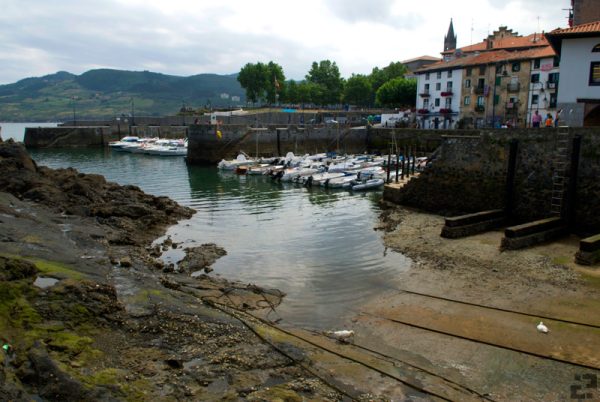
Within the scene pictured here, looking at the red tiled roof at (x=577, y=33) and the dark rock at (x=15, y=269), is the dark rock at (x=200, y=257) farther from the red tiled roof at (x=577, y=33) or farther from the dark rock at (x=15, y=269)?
the red tiled roof at (x=577, y=33)

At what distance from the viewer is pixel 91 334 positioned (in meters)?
10.5

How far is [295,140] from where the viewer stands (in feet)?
213

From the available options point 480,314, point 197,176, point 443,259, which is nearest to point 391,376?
point 480,314

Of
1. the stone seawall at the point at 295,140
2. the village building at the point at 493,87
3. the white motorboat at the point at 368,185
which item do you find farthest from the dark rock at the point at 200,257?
the village building at the point at 493,87

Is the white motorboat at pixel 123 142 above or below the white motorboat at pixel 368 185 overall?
above

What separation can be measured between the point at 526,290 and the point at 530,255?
3812 millimetres

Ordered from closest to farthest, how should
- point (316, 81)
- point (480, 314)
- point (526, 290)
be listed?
point (480, 314) → point (526, 290) → point (316, 81)

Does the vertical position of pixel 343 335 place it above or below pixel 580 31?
below

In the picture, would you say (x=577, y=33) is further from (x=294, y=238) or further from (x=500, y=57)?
(x=500, y=57)

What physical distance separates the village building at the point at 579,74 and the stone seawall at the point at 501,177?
25.8ft

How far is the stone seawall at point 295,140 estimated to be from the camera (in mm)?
59250

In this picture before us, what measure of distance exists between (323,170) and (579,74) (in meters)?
23.7

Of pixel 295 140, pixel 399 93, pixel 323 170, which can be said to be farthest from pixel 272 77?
pixel 323 170

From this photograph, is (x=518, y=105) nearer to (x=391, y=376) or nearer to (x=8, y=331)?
(x=391, y=376)
